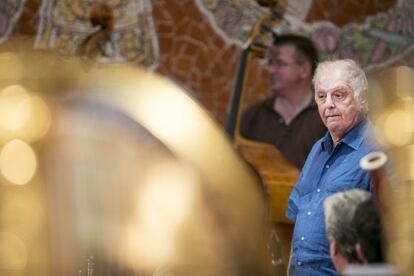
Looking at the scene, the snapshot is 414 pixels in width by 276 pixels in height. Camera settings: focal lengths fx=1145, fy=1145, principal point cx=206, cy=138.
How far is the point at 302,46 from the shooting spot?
5238 mm

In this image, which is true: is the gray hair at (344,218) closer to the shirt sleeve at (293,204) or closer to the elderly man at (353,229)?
the elderly man at (353,229)

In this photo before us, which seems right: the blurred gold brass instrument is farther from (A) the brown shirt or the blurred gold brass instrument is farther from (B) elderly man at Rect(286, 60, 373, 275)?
(A) the brown shirt

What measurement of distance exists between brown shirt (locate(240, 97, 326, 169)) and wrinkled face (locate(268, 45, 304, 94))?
8cm

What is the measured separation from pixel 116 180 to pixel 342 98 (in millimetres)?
976

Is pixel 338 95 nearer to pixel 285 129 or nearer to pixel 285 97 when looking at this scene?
pixel 285 129

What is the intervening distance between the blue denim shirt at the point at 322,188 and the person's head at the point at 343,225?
515mm

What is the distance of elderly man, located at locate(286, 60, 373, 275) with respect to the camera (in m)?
3.05

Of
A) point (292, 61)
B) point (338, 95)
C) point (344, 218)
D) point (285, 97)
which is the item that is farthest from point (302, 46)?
point (344, 218)

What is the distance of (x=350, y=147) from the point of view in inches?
122

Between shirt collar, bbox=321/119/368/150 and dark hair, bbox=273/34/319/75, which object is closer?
shirt collar, bbox=321/119/368/150

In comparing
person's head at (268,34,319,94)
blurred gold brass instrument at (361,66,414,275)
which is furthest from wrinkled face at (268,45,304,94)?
blurred gold brass instrument at (361,66,414,275)

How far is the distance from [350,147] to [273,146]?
1732 millimetres

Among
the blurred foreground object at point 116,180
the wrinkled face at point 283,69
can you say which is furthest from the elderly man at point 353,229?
A: the wrinkled face at point 283,69

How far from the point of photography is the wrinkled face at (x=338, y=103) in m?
→ 3.09
